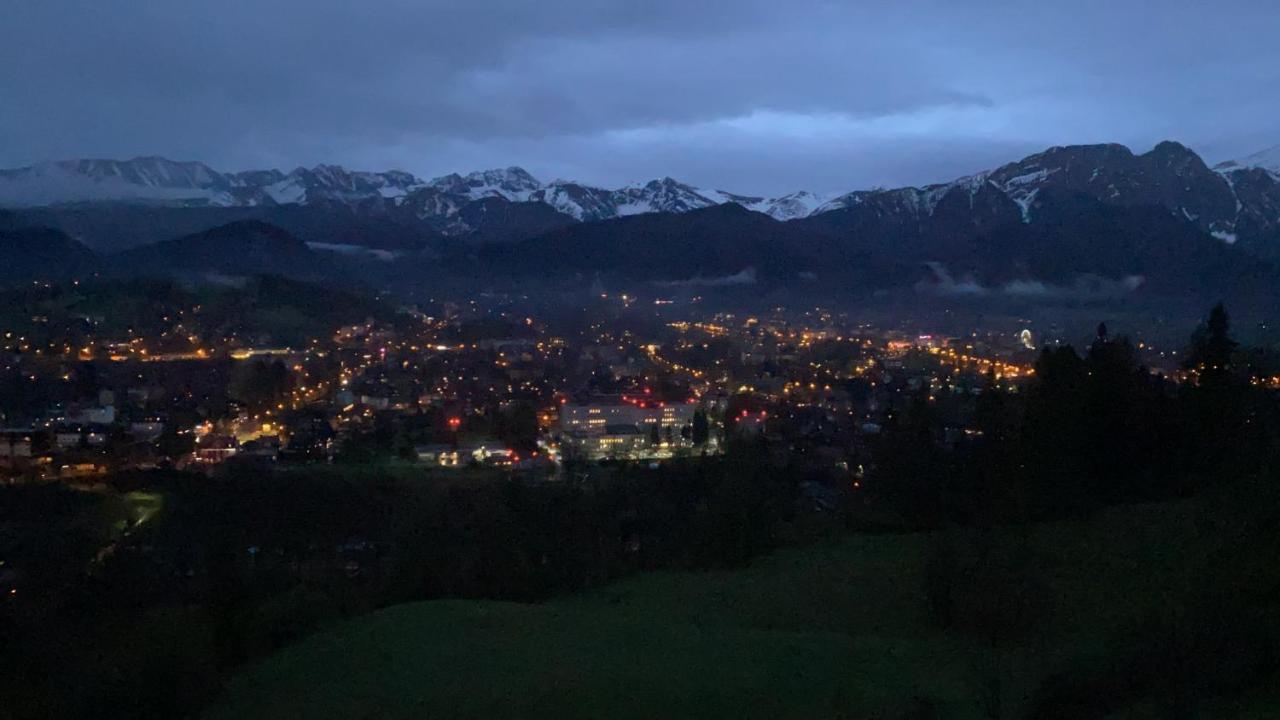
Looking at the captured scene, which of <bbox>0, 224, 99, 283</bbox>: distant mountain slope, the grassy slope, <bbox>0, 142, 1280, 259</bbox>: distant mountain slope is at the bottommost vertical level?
the grassy slope

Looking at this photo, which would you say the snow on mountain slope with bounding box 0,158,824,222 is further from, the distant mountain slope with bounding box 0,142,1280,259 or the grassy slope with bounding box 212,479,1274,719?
the grassy slope with bounding box 212,479,1274,719

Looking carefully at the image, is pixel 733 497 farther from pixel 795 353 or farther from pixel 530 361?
pixel 795 353

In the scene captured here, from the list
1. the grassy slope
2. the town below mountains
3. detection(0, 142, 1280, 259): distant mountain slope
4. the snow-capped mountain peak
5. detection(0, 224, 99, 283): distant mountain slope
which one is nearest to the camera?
the grassy slope

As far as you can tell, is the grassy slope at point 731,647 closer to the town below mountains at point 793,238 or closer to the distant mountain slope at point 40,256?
the town below mountains at point 793,238

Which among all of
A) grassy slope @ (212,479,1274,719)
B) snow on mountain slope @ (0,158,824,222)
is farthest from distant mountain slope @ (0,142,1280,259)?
grassy slope @ (212,479,1274,719)

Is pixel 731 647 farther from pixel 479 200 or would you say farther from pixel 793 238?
pixel 479 200

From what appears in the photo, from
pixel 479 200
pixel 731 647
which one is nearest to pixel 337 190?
pixel 479 200

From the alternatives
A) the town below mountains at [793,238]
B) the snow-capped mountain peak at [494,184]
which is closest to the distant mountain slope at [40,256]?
the town below mountains at [793,238]
